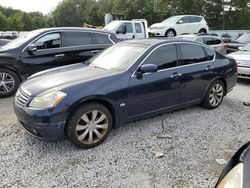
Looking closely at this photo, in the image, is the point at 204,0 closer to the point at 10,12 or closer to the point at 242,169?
the point at 242,169

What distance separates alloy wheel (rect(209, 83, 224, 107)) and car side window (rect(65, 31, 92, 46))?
3508 millimetres

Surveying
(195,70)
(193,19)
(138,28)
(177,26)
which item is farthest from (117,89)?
(193,19)

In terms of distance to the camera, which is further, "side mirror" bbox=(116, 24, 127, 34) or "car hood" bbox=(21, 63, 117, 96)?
"side mirror" bbox=(116, 24, 127, 34)

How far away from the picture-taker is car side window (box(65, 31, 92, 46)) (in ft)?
21.9

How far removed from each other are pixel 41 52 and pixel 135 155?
397cm

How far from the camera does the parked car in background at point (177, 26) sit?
15352mm

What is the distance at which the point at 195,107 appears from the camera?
215 inches

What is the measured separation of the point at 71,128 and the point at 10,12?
303 ft

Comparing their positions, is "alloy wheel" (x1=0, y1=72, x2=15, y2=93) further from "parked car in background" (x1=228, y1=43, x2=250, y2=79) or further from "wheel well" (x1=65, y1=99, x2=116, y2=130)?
"parked car in background" (x1=228, y1=43, x2=250, y2=79)

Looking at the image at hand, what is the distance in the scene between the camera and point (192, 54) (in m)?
4.92

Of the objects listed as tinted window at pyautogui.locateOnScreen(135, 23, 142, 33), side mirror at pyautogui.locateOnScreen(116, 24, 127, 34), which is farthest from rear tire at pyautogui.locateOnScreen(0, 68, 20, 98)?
tinted window at pyautogui.locateOnScreen(135, 23, 142, 33)

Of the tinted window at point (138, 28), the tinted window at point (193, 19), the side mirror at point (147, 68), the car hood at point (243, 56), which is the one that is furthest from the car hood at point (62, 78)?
the tinted window at point (193, 19)

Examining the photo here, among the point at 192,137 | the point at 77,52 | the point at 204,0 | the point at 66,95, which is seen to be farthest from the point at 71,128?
the point at 204,0

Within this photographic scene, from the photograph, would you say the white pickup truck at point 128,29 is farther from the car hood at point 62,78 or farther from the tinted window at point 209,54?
the car hood at point 62,78
